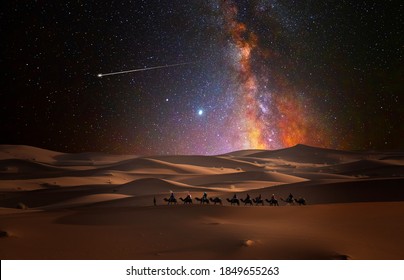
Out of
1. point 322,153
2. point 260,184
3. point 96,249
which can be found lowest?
point 96,249

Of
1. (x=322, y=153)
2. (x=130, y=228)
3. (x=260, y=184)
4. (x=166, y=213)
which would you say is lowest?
(x=130, y=228)

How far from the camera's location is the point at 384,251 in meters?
8.21

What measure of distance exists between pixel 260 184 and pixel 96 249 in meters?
24.4

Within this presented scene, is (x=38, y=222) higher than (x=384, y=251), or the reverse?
(x=38, y=222)

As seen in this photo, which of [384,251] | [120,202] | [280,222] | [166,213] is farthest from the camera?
[120,202]

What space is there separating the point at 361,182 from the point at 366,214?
32.8 feet

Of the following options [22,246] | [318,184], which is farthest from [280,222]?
[318,184]

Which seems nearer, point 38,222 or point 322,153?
point 38,222

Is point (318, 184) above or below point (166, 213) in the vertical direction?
above

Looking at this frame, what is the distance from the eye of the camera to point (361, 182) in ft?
68.7

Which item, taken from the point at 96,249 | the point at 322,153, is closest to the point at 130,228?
the point at 96,249

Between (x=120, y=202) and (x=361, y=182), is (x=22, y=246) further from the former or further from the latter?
(x=361, y=182)
